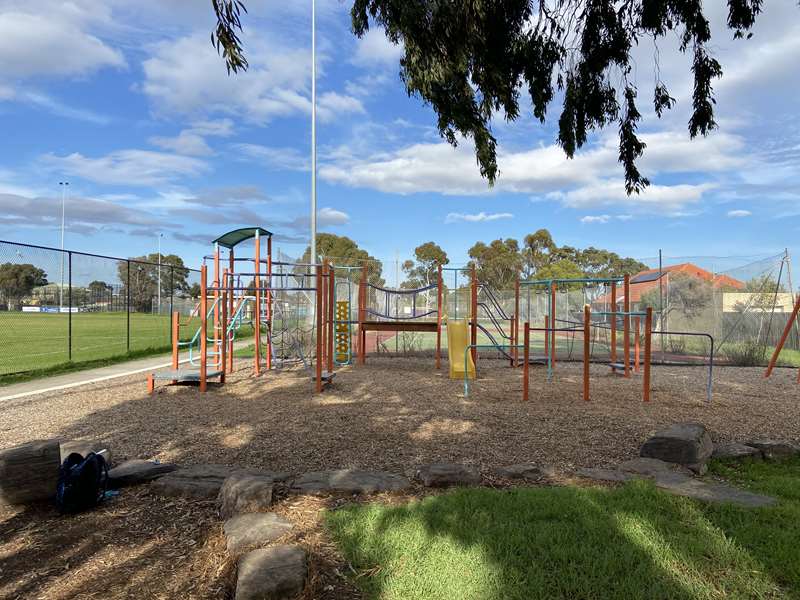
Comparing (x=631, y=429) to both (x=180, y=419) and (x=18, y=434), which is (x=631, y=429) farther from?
(x=18, y=434)

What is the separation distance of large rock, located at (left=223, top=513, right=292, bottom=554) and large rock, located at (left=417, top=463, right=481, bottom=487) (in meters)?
1.19

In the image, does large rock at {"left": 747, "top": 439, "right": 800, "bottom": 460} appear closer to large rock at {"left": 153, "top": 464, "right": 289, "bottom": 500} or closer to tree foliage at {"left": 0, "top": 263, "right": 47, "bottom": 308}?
large rock at {"left": 153, "top": 464, "right": 289, "bottom": 500}

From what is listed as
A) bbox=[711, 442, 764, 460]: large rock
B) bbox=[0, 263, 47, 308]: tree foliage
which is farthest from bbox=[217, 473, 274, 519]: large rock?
bbox=[0, 263, 47, 308]: tree foliage

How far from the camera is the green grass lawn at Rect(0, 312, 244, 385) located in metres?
11.5

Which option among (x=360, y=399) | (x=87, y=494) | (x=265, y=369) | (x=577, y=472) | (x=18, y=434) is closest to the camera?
(x=87, y=494)

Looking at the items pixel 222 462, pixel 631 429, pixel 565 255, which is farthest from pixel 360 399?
pixel 565 255

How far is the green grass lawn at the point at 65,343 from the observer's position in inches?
453

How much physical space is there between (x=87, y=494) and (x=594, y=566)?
11.1 feet

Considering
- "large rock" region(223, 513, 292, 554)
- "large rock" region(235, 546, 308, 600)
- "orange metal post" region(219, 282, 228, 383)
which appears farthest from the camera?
"orange metal post" region(219, 282, 228, 383)

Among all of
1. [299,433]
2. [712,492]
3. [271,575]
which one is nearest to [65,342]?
[299,433]

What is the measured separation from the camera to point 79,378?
10.1 m

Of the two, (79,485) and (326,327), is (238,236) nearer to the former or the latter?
(326,327)

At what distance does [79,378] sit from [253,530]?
8.81m

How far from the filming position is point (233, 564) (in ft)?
9.23
